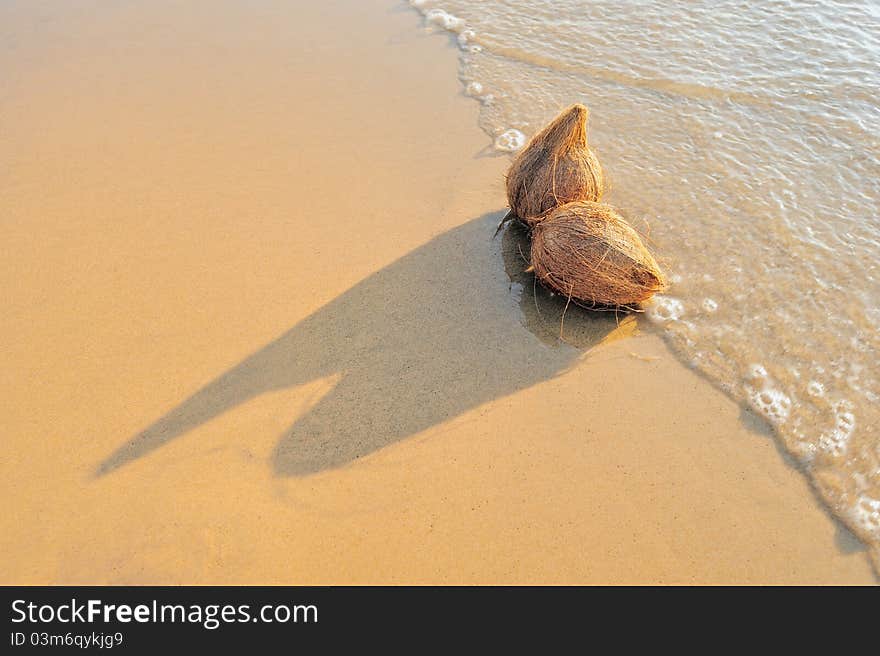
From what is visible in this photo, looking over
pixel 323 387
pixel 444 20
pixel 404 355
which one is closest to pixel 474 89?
pixel 444 20

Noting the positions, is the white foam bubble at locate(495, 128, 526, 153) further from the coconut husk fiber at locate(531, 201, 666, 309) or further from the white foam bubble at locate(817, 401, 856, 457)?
the white foam bubble at locate(817, 401, 856, 457)

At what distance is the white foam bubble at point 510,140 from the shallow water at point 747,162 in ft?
0.07

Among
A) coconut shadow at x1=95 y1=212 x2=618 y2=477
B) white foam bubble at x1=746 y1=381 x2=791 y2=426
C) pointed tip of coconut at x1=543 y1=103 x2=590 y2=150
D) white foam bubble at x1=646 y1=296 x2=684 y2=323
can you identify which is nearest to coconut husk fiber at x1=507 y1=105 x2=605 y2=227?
pointed tip of coconut at x1=543 y1=103 x2=590 y2=150

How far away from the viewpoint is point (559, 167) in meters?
4.46

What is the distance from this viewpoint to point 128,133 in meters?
5.77

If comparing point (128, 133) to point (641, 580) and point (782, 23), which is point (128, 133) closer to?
point (641, 580)

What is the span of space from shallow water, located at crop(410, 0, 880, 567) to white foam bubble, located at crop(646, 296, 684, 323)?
1 centimetres

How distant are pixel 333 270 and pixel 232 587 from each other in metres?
2.34

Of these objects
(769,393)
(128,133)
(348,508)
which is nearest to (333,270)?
(348,508)

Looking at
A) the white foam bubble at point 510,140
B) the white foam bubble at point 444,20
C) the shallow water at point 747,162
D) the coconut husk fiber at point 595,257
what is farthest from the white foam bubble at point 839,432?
the white foam bubble at point 444,20

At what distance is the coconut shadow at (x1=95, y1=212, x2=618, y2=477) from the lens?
378cm

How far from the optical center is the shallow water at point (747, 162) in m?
4.08

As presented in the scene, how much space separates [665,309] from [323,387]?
251 cm

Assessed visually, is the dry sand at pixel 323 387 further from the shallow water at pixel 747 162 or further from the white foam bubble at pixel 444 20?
the white foam bubble at pixel 444 20
